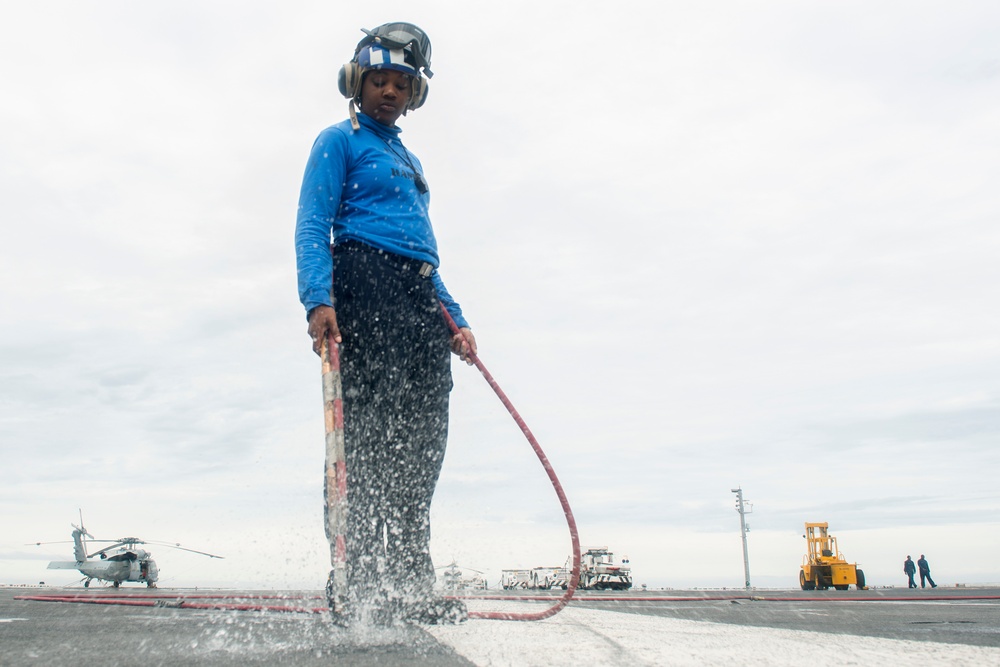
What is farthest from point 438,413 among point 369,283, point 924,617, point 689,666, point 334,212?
point 924,617

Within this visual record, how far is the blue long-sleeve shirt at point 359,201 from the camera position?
103 inches

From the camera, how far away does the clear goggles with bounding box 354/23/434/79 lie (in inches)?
110

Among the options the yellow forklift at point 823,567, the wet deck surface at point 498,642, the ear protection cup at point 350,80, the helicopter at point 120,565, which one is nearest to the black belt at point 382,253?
the ear protection cup at point 350,80

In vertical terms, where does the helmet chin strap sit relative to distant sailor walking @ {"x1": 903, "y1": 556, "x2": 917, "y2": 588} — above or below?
above

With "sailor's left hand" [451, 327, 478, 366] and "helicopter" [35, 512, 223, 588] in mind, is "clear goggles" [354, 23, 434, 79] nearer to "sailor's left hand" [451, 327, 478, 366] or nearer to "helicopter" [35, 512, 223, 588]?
"sailor's left hand" [451, 327, 478, 366]

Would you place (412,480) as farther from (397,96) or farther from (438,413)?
(397,96)

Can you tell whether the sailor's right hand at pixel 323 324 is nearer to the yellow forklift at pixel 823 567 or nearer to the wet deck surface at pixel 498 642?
the wet deck surface at pixel 498 642

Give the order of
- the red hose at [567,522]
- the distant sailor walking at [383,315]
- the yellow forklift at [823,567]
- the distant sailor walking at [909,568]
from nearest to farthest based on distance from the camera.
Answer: the red hose at [567,522] → the distant sailor walking at [383,315] → the yellow forklift at [823,567] → the distant sailor walking at [909,568]

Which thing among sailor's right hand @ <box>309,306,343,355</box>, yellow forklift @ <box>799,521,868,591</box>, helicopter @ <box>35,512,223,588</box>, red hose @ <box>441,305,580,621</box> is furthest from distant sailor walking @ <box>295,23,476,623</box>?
helicopter @ <box>35,512,223,588</box>

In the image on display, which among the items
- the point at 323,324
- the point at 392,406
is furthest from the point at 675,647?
the point at 323,324

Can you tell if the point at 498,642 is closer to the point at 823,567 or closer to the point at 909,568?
the point at 823,567

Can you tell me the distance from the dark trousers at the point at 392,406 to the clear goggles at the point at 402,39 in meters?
0.72

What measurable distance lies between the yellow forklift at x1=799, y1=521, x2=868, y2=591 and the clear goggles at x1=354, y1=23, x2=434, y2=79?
23029 mm

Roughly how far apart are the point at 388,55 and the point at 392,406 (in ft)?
3.91
